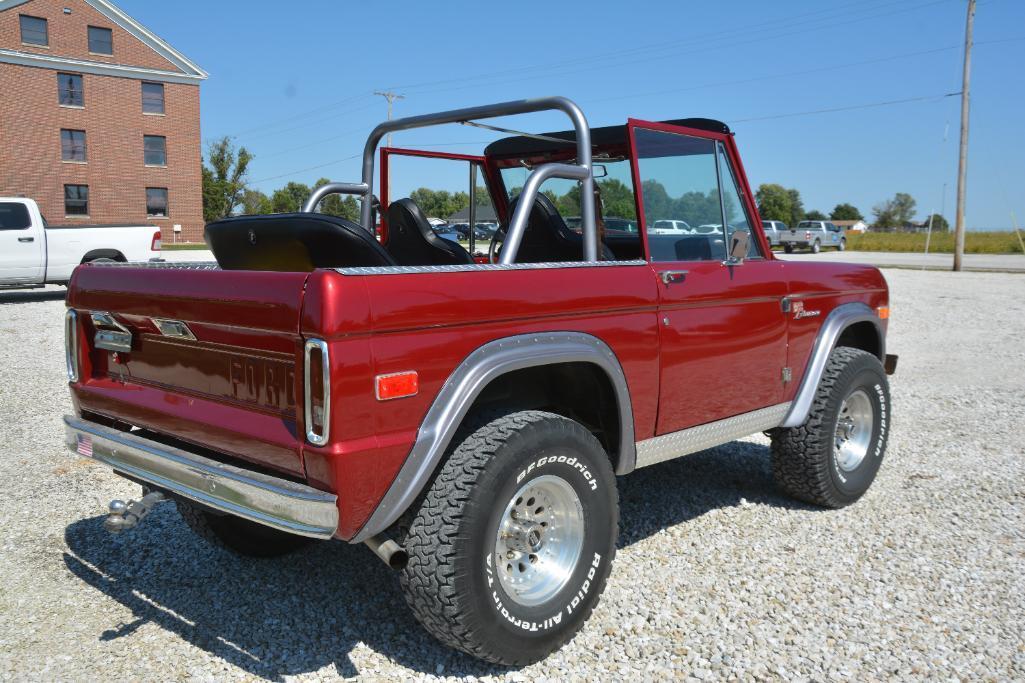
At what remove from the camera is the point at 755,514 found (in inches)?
183

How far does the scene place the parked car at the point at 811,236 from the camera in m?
41.8

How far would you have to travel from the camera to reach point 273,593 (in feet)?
12.0

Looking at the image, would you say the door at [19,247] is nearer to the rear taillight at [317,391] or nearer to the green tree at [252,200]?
the rear taillight at [317,391]

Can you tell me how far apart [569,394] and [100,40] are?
43808mm

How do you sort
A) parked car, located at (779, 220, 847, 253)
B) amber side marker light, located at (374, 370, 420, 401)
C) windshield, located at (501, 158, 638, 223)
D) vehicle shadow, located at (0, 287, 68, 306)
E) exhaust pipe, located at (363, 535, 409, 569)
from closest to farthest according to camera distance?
amber side marker light, located at (374, 370, 420, 401) → exhaust pipe, located at (363, 535, 409, 569) → windshield, located at (501, 158, 638, 223) → vehicle shadow, located at (0, 287, 68, 306) → parked car, located at (779, 220, 847, 253)

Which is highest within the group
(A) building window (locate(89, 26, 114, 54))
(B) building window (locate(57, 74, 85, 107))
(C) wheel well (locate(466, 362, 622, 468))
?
(A) building window (locate(89, 26, 114, 54))

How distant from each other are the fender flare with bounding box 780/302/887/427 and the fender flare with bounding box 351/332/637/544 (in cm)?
173

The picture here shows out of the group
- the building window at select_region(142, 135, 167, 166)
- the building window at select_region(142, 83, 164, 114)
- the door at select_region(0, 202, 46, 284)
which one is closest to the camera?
the door at select_region(0, 202, 46, 284)

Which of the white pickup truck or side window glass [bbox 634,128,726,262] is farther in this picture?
the white pickup truck

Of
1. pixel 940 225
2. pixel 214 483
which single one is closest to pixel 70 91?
pixel 214 483

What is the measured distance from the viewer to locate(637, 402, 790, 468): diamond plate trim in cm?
356

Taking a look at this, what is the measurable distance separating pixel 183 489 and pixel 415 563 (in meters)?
0.81

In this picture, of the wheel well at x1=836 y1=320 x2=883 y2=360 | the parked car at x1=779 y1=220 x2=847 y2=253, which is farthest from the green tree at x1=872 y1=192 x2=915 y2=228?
the wheel well at x1=836 y1=320 x2=883 y2=360

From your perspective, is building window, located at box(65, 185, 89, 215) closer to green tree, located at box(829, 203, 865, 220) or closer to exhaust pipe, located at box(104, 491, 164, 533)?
exhaust pipe, located at box(104, 491, 164, 533)
